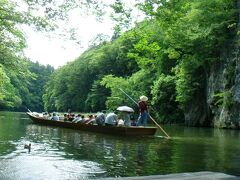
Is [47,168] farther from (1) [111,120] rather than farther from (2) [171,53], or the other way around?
(2) [171,53]

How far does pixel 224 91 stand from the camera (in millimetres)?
32625

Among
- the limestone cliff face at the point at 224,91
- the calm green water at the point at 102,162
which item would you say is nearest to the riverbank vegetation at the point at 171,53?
the limestone cliff face at the point at 224,91

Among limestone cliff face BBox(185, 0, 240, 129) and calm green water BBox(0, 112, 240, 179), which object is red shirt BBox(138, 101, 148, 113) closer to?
calm green water BBox(0, 112, 240, 179)

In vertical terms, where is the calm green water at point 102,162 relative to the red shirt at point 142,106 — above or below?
below

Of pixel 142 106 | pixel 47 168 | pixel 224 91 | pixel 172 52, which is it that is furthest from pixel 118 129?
pixel 224 91

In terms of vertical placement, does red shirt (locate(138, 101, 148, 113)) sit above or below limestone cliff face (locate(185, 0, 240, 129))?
below

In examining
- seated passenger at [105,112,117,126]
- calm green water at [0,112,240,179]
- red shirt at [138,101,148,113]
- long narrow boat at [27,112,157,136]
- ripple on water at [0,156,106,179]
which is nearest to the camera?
ripple on water at [0,156,106,179]

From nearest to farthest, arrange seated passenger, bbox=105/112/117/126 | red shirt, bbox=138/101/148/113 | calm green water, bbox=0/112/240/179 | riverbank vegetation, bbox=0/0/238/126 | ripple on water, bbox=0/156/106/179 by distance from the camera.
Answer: ripple on water, bbox=0/156/106/179
calm green water, bbox=0/112/240/179
riverbank vegetation, bbox=0/0/238/126
red shirt, bbox=138/101/148/113
seated passenger, bbox=105/112/117/126

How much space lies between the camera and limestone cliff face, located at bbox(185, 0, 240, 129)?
3076 cm

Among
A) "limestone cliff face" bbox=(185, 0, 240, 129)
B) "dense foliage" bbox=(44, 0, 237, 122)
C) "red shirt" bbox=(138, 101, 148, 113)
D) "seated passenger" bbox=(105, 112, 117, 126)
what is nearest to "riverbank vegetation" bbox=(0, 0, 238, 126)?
"dense foliage" bbox=(44, 0, 237, 122)

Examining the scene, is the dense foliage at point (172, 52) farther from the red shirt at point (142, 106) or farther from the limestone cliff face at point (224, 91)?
the red shirt at point (142, 106)

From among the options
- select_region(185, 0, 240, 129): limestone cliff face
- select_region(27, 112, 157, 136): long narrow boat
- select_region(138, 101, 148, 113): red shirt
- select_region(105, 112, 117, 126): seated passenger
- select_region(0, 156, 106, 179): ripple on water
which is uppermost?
select_region(185, 0, 240, 129): limestone cliff face

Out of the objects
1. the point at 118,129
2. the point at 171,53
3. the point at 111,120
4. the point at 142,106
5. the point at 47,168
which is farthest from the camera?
the point at 171,53

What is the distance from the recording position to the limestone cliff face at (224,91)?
30.8m
